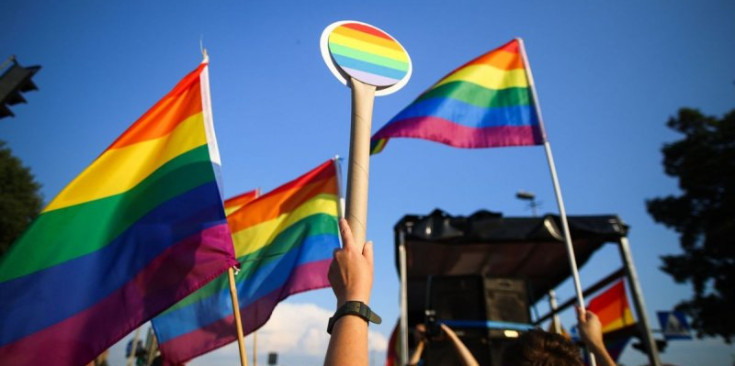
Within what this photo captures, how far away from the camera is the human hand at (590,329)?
2.16 metres

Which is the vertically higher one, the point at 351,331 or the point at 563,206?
the point at 563,206

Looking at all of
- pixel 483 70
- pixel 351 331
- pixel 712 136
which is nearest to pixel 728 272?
pixel 712 136

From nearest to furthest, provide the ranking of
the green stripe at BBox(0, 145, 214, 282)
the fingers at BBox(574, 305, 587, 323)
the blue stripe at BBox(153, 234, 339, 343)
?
the fingers at BBox(574, 305, 587, 323), the green stripe at BBox(0, 145, 214, 282), the blue stripe at BBox(153, 234, 339, 343)

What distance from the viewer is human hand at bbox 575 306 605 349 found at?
7.09 ft

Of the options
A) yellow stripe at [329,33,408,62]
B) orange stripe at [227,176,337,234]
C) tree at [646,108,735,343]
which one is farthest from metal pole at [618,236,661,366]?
tree at [646,108,735,343]

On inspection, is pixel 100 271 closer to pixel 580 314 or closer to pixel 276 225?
pixel 276 225

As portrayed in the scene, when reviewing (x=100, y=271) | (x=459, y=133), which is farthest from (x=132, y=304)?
(x=459, y=133)

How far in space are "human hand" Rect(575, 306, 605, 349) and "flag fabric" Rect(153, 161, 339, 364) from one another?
2.46m

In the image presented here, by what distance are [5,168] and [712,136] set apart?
32.1m

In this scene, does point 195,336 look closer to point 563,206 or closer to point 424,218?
point 424,218

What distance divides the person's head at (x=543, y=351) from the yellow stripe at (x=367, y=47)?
1.46 m

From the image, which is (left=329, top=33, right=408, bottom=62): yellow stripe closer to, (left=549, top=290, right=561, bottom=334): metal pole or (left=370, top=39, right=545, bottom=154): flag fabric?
(left=370, top=39, right=545, bottom=154): flag fabric

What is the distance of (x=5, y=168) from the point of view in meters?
20.5

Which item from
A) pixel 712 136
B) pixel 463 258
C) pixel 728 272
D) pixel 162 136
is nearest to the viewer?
pixel 162 136
